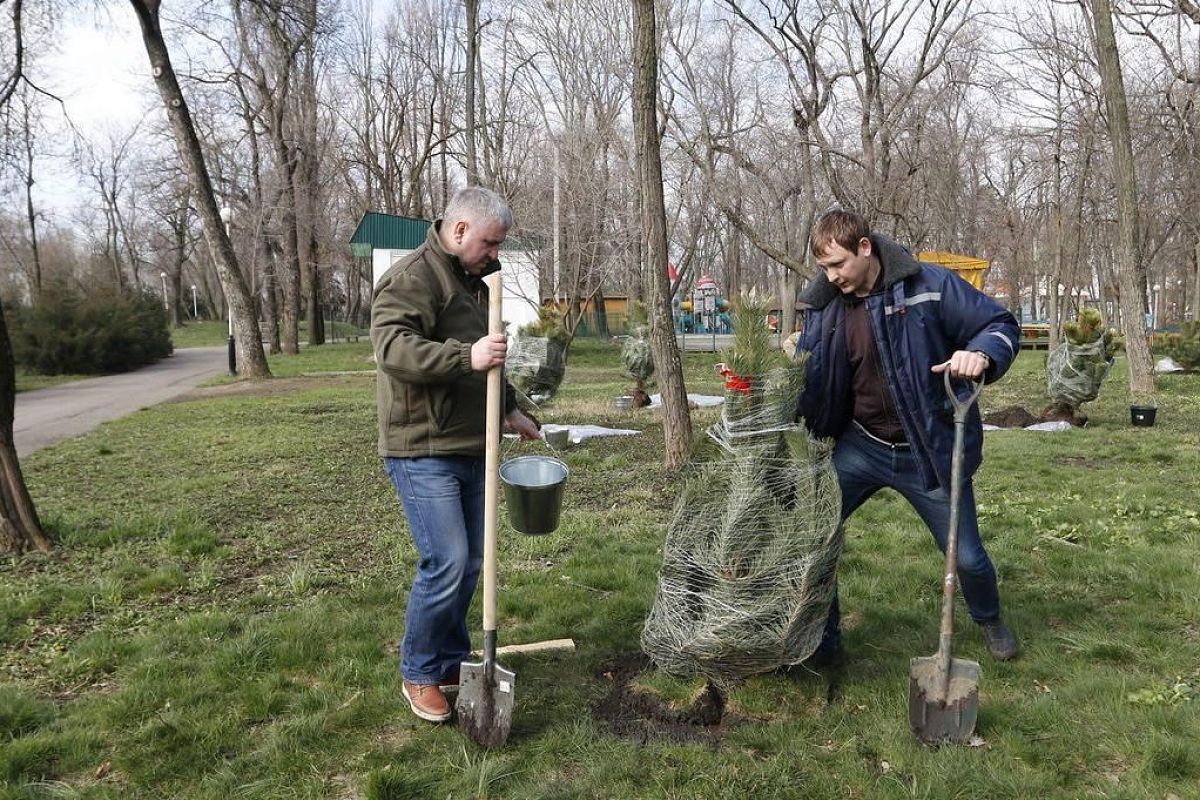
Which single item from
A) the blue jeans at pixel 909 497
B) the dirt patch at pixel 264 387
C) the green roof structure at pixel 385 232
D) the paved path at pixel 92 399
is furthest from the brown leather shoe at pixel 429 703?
the green roof structure at pixel 385 232

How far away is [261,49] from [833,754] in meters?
29.6

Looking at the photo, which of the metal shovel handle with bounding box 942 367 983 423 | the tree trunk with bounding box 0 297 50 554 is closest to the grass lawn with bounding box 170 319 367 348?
the tree trunk with bounding box 0 297 50 554

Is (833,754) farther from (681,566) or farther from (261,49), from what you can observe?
(261,49)

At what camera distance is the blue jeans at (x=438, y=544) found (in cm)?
297

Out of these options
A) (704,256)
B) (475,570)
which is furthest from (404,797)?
(704,256)

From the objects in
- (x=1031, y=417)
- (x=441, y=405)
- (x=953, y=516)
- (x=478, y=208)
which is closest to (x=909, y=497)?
(x=953, y=516)

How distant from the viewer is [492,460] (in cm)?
290

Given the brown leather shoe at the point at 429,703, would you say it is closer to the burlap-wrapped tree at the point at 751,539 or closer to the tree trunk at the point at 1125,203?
the burlap-wrapped tree at the point at 751,539

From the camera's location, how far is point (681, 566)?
317 cm

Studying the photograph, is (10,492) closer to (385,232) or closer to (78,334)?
(78,334)

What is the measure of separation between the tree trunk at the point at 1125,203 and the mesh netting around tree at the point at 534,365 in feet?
29.7

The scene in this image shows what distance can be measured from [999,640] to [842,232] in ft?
6.19

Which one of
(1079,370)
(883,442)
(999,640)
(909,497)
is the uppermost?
(883,442)

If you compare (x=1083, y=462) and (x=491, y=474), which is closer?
(x=491, y=474)
